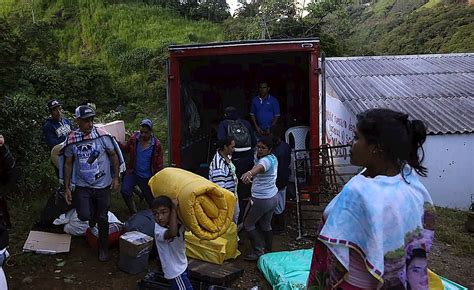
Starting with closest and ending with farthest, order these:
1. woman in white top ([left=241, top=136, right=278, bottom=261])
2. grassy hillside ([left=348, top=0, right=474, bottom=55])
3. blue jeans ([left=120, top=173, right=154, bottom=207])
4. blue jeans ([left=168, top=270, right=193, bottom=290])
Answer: blue jeans ([left=168, top=270, right=193, bottom=290])
woman in white top ([left=241, top=136, right=278, bottom=261])
blue jeans ([left=120, top=173, right=154, bottom=207])
grassy hillside ([left=348, top=0, right=474, bottom=55])

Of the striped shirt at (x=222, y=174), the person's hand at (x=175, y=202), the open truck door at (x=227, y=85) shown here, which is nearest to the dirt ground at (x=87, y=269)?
the striped shirt at (x=222, y=174)

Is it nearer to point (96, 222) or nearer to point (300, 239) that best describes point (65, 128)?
point (96, 222)

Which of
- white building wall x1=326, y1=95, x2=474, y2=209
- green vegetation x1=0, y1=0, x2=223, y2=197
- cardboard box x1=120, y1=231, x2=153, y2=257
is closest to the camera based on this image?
cardboard box x1=120, y1=231, x2=153, y2=257

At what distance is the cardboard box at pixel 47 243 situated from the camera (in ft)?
15.9

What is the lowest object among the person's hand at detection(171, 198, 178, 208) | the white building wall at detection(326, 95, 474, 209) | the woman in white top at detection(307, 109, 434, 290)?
the white building wall at detection(326, 95, 474, 209)

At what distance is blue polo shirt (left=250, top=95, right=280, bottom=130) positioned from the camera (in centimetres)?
712

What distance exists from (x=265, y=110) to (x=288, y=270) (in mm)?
3222

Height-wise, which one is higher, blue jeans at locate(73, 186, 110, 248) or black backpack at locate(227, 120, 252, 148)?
black backpack at locate(227, 120, 252, 148)

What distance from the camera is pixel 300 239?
568 cm

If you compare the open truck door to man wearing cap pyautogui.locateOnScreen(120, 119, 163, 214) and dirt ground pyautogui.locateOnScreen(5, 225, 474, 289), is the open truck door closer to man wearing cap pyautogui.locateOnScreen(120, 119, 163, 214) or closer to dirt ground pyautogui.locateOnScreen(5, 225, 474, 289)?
man wearing cap pyautogui.locateOnScreen(120, 119, 163, 214)

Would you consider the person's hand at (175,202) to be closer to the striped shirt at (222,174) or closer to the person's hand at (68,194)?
the striped shirt at (222,174)

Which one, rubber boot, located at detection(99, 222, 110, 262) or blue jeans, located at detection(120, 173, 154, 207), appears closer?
rubber boot, located at detection(99, 222, 110, 262)

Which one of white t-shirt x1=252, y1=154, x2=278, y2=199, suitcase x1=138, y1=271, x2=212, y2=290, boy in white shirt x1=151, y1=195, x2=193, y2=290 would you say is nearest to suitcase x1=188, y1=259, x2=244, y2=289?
suitcase x1=138, y1=271, x2=212, y2=290

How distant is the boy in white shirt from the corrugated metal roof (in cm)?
826
